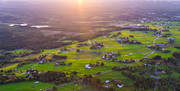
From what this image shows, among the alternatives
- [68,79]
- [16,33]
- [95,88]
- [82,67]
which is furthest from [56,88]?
[16,33]

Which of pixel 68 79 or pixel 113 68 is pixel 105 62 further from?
pixel 68 79

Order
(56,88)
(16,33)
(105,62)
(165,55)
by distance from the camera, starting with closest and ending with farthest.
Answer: (56,88)
(105,62)
(165,55)
(16,33)

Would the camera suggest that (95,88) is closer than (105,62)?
Yes

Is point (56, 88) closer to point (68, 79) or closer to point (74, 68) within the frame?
point (68, 79)

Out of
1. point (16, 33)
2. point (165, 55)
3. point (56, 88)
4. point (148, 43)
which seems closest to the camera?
point (56, 88)

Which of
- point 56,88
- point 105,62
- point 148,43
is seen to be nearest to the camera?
point 56,88

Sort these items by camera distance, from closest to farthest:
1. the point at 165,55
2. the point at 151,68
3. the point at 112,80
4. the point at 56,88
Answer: the point at 56,88 < the point at 112,80 < the point at 151,68 < the point at 165,55

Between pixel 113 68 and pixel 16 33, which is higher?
pixel 16 33

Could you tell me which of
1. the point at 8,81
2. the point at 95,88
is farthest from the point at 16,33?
the point at 95,88

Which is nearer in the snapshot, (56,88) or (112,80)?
(56,88)
